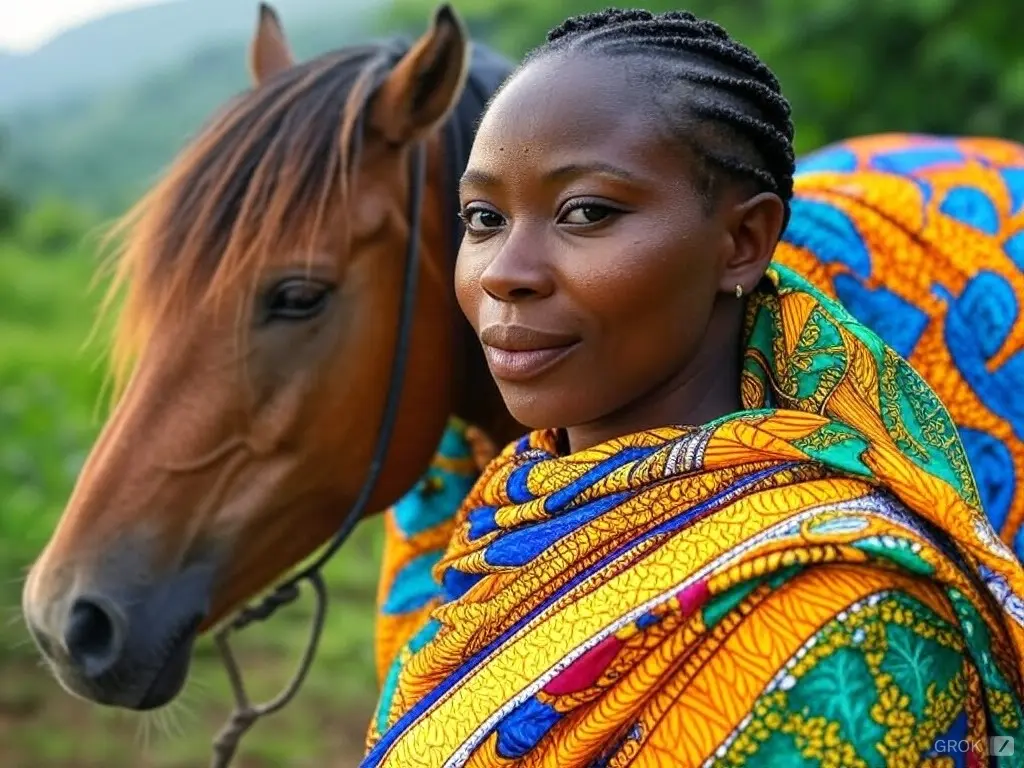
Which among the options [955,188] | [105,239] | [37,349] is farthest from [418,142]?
[37,349]

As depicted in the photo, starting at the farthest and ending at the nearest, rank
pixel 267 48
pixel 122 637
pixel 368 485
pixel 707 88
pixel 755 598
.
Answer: pixel 267 48
pixel 368 485
pixel 122 637
pixel 707 88
pixel 755 598

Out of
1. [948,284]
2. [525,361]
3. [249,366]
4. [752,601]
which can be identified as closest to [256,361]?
[249,366]

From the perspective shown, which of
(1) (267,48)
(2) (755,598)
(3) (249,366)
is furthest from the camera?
(1) (267,48)

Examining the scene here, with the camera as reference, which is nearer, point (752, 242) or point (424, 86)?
point (752, 242)

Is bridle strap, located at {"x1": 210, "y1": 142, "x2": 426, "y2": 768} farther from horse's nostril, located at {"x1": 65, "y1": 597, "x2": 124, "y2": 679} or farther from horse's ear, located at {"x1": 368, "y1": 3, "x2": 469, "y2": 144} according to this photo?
horse's nostril, located at {"x1": 65, "y1": 597, "x2": 124, "y2": 679}

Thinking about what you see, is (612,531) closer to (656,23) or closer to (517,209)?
(517,209)

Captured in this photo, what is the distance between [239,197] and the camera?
153cm

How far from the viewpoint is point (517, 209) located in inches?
37.3

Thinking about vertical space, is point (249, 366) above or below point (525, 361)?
below

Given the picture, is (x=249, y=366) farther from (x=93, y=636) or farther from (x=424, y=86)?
(x=424, y=86)

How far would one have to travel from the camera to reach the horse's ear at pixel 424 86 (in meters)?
1.59

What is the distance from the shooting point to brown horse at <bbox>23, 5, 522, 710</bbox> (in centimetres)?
139

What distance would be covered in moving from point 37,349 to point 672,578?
671cm

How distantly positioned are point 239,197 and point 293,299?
17cm
